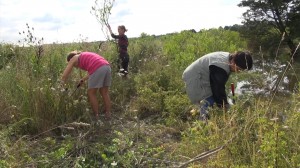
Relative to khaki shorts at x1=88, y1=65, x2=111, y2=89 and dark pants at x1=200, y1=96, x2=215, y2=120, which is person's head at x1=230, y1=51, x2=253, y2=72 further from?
khaki shorts at x1=88, y1=65, x2=111, y2=89

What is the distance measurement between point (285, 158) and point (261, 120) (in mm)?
396

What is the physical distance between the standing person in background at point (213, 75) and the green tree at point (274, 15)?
64.9 ft

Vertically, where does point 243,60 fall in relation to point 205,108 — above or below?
above

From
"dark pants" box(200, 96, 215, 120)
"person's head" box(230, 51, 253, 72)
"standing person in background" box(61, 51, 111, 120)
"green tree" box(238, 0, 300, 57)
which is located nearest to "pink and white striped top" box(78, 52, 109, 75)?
"standing person in background" box(61, 51, 111, 120)

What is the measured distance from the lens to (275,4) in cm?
2278

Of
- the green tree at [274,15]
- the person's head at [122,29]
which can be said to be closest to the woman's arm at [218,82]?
the person's head at [122,29]

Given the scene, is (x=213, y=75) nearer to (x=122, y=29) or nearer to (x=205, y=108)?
(x=205, y=108)

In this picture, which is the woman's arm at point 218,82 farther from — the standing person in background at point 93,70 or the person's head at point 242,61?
the standing person in background at point 93,70

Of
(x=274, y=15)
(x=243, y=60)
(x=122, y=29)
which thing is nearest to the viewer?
(x=243, y=60)

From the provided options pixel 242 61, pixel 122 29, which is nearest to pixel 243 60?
pixel 242 61

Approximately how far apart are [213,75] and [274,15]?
21246mm

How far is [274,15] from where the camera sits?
2355 centimetres

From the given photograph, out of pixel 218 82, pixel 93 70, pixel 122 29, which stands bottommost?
pixel 218 82

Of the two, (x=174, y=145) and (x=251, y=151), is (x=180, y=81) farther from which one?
(x=251, y=151)
